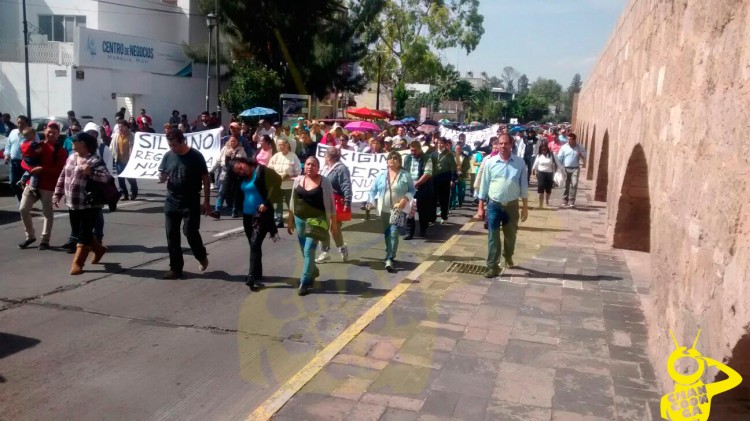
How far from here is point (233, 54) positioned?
33.9 metres

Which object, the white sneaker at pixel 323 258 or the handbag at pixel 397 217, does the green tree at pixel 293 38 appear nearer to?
the white sneaker at pixel 323 258

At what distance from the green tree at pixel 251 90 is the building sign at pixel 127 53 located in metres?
2.85

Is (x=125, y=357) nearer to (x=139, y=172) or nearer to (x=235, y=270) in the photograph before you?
(x=235, y=270)

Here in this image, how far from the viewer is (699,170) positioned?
4496 mm

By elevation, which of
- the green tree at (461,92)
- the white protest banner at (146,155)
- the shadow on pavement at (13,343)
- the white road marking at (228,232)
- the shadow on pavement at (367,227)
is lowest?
the shadow on pavement at (13,343)

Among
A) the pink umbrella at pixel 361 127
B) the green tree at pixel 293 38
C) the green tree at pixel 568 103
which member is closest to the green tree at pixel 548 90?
the green tree at pixel 568 103

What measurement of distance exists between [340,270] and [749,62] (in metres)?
5.82

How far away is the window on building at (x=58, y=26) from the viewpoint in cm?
3106

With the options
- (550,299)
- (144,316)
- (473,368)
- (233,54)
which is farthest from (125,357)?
(233,54)

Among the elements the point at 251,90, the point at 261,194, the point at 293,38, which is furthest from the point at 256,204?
the point at 293,38

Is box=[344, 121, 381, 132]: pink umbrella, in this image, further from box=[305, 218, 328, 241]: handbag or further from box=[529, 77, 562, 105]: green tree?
box=[529, 77, 562, 105]: green tree

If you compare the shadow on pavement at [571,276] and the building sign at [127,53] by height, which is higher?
the building sign at [127,53]

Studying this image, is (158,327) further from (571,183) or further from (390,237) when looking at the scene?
(571,183)

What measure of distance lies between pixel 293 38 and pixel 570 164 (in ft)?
71.5
